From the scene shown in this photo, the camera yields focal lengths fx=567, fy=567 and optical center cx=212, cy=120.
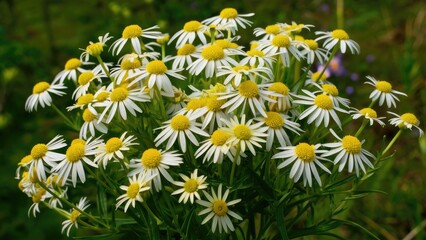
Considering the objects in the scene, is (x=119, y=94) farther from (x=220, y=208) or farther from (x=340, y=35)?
(x=340, y=35)

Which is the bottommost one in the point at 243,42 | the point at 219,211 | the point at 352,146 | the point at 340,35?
the point at 243,42

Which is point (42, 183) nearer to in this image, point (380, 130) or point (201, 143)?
point (201, 143)

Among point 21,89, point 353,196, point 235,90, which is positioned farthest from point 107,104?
point 21,89

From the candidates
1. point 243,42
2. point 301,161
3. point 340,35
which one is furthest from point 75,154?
point 243,42

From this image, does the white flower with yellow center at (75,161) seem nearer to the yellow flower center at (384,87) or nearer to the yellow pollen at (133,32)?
the yellow pollen at (133,32)

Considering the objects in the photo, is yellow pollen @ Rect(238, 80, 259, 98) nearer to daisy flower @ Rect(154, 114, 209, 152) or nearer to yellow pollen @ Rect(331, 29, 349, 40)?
daisy flower @ Rect(154, 114, 209, 152)

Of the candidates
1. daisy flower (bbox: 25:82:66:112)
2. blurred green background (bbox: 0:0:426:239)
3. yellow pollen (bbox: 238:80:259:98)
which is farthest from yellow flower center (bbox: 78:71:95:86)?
blurred green background (bbox: 0:0:426:239)
